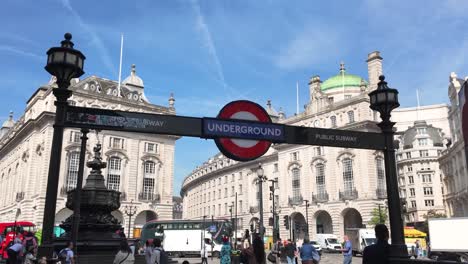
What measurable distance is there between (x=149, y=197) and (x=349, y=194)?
29.1 metres

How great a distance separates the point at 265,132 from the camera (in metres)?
9.70

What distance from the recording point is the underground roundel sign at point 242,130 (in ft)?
30.4

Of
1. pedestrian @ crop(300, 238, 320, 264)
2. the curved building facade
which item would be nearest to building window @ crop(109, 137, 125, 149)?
the curved building facade

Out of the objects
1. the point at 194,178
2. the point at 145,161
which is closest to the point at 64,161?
the point at 145,161

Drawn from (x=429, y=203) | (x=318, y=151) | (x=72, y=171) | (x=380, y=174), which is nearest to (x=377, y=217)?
(x=380, y=174)

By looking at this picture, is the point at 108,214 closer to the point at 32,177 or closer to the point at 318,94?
the point at 32,177

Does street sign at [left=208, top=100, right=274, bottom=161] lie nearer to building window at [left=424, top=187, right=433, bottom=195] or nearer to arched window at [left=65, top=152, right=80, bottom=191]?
arched window at [left=65, top=152, right=80, bottom=191]

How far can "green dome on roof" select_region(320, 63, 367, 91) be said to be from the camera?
249 ft

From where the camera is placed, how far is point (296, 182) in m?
67.5

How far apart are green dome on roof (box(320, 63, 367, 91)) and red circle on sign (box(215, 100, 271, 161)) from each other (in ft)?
225

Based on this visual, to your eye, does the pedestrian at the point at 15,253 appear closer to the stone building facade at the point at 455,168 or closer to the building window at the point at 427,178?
the stone building facade at the point at 455,168

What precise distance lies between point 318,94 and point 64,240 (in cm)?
5652

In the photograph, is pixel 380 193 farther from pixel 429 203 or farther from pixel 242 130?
pixel 242 130

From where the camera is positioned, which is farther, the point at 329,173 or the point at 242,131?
the point at 329,173
